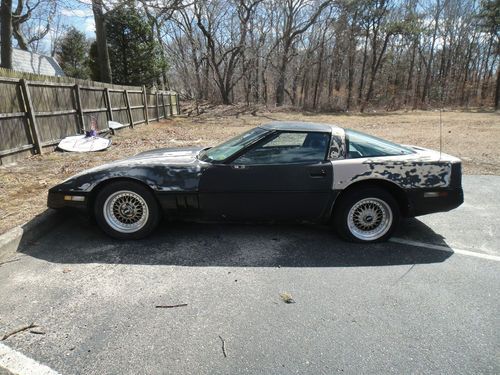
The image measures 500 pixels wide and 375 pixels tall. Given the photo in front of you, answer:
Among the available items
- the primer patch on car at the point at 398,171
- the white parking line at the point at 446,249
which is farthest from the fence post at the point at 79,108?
the white parking line at the point at 446,249

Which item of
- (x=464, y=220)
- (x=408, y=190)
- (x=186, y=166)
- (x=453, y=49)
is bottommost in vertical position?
(x=464, y=220)

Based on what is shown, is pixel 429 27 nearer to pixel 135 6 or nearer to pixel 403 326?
pixel 135 6

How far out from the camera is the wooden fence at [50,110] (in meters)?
6.95

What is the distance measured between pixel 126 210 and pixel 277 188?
1683 millimetres

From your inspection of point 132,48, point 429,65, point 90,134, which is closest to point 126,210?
point 90,134

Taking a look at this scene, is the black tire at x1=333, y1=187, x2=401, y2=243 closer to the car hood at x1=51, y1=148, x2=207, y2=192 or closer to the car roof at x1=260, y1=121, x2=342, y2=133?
the car roof at x1=260, y1=121, x2=342, y2=133

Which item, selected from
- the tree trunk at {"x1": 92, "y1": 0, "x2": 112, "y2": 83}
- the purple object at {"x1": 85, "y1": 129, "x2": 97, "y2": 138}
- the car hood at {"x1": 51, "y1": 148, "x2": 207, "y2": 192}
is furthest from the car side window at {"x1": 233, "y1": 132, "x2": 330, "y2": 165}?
the tree trunk at {"x1": 92, "y1": 0, "x2": 112, "y2": 83}

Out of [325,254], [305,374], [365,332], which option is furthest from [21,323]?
[325,254]

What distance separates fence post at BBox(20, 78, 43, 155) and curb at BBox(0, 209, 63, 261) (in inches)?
183

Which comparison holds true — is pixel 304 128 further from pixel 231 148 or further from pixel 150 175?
pixel 150 175

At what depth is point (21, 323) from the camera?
7.71 feet

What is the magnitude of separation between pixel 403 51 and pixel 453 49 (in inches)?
214

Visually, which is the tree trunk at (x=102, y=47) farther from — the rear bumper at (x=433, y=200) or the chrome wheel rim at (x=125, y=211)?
the rear bumper at (x=433, y=200)

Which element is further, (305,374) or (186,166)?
(186,166)
